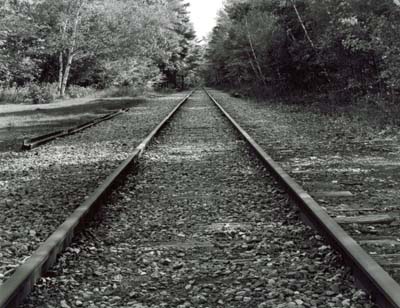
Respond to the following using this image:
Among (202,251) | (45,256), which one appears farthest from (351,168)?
(45,256)

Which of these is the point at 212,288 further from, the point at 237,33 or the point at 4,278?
the point at 237,33

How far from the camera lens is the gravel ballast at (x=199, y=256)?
10.8 feet

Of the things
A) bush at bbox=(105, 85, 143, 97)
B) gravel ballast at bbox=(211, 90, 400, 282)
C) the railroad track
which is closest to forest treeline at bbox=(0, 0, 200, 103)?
bush at bbox=(105, 85, 143, 97)

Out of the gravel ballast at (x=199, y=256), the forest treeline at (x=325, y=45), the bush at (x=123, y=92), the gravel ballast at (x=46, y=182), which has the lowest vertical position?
the gravel ballast at (x=199, y=256)

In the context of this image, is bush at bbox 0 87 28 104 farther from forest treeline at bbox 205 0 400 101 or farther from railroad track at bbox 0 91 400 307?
railroad track at bbox 0 91 400 307

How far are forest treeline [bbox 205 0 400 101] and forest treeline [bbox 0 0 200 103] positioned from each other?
30.2 feet

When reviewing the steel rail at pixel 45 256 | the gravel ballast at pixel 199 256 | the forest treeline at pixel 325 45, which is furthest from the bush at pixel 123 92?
the steel rail at pixel 45 256

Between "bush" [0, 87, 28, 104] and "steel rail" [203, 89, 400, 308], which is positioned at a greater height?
"bush" [0, 87, 28, 104]

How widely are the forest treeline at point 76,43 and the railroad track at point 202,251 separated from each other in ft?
71.3

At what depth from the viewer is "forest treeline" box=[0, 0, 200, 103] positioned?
29.5 metres

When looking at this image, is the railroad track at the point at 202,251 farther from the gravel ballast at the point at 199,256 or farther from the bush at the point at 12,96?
the bush at the point at 12,96

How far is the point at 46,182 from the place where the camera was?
23.0 ft

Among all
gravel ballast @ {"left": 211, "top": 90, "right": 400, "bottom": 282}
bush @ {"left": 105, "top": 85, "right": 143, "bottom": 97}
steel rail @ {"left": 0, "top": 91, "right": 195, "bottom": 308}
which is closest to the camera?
steel rail @ {"left": 0, "top": 91, "right": 195, "bottom": 308}

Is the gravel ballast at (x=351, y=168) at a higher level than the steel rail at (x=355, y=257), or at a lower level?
lower
